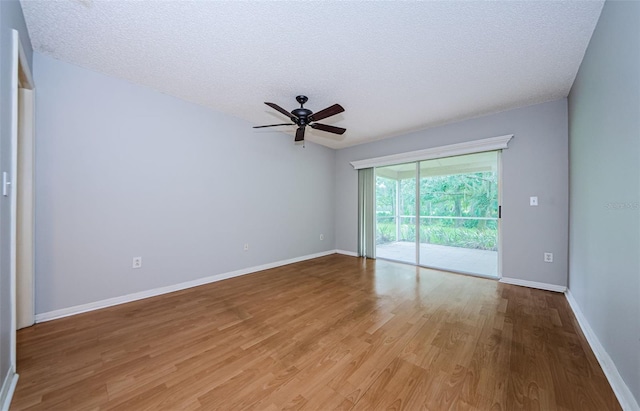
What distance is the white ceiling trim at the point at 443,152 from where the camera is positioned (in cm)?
339

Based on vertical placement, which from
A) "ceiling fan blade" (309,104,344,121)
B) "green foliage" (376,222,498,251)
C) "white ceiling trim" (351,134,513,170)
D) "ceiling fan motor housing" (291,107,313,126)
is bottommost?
"green foliage" (376,222,498,251)

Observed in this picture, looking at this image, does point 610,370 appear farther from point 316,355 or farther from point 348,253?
point 348,253

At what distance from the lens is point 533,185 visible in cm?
316

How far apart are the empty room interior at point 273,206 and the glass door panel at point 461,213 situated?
7 centimetres

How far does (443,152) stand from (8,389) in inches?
198

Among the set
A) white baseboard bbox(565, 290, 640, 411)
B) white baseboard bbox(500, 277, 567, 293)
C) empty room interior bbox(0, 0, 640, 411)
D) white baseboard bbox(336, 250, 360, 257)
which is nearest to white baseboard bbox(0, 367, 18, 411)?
empty room interior bbox(0, 0, 640, 411)

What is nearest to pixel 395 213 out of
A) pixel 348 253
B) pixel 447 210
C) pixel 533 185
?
pixel 447 210

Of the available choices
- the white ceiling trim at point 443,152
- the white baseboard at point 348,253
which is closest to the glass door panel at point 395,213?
the white ceiling trim at point 443,152

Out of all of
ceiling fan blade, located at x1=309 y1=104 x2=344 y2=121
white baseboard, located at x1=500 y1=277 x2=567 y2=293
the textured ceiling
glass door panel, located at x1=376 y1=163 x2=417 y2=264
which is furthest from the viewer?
glass door panel, located at x1=376 y1=163 x2=417 y2=264

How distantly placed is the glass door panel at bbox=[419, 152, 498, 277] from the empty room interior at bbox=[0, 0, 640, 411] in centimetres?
7

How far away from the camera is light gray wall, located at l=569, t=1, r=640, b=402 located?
1247 millimetres

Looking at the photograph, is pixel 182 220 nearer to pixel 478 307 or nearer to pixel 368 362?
pixel 368 362

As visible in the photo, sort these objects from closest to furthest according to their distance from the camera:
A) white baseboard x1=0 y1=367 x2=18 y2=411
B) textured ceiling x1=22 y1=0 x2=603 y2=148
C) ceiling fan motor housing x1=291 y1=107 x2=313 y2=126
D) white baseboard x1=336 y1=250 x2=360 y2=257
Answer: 1. white baseboard x1=0 y1=367 x2=18 y2=411
2. textured ceiling x1=22 y1=0 x2=603 y2=148
3. ceiling fan motor housing x1=291 y1=107 x2=313 y2=126
4. white baseboard x1=336 y1=250 x2=360 y2=257

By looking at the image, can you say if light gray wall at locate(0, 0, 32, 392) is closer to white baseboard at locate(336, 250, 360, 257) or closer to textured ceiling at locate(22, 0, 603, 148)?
textured ceiling at locate(22, 0, 603, 148)
